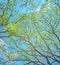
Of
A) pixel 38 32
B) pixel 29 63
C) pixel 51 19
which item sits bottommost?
pixel 29 63

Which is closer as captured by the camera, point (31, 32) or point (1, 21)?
point (1, 21)

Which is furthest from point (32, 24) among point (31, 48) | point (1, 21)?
point (1, 21)

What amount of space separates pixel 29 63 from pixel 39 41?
154 centimetres

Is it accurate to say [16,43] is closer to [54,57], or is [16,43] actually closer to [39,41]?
[39,41]

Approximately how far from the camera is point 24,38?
13.6 meters

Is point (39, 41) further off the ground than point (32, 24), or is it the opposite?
point (32, 24)

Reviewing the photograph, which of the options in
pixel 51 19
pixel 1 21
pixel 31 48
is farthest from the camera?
pixel 31 48

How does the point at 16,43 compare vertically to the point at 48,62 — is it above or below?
above

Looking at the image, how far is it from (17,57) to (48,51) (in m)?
1.95

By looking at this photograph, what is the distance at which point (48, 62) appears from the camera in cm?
1378

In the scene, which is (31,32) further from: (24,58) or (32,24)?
(24,58)

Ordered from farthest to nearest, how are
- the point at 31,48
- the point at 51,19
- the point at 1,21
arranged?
the point at 31,48 → the point at 51,19 → the point at 1,21

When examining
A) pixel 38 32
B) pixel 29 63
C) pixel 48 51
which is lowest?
pixel 29 63

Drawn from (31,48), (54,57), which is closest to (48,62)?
(54,57)
